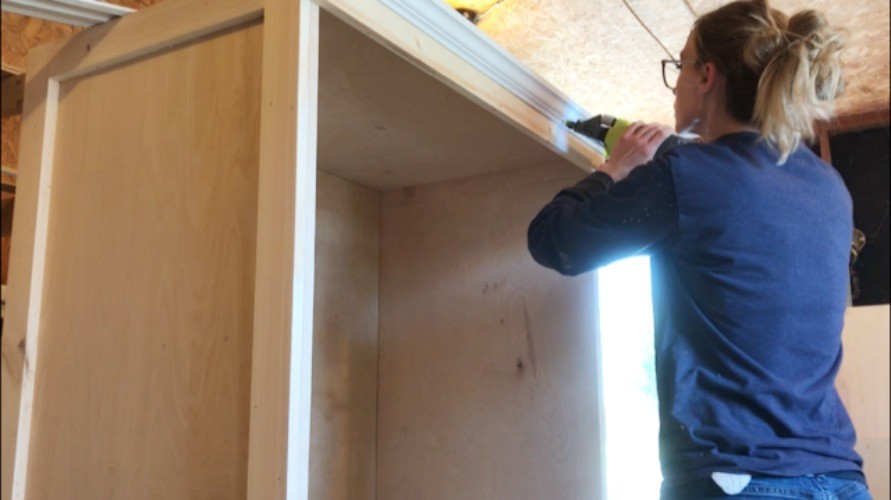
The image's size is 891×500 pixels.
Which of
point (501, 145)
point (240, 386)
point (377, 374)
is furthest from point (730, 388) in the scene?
point (377, 374)

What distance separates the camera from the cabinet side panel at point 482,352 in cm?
167

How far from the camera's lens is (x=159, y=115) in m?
1.05

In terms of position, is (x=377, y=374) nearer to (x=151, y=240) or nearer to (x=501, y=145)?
(x=501, y=145)

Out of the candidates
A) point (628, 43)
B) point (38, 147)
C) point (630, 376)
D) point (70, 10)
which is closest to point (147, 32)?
point (70, 10)

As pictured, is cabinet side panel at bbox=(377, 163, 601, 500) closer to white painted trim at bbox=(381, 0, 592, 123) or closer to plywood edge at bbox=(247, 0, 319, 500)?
white painted trim at bbox=(381, 0, 592, 123)

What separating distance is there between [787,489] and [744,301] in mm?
223

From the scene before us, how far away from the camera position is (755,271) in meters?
0.94

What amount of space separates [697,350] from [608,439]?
72 cm

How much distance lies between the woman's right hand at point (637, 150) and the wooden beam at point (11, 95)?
74.7 inches

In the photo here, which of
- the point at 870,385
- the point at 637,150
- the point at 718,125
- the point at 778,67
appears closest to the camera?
the point at 870,385

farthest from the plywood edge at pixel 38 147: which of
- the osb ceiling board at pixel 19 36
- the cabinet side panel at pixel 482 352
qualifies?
the osb ceiling board at pixel 19 36

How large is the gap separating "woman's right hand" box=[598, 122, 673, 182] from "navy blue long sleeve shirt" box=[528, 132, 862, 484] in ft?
0.66

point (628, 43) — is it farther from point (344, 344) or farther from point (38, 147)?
point (38, 147)

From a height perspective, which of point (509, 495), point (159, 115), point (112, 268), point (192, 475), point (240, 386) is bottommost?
point (509, 495)
